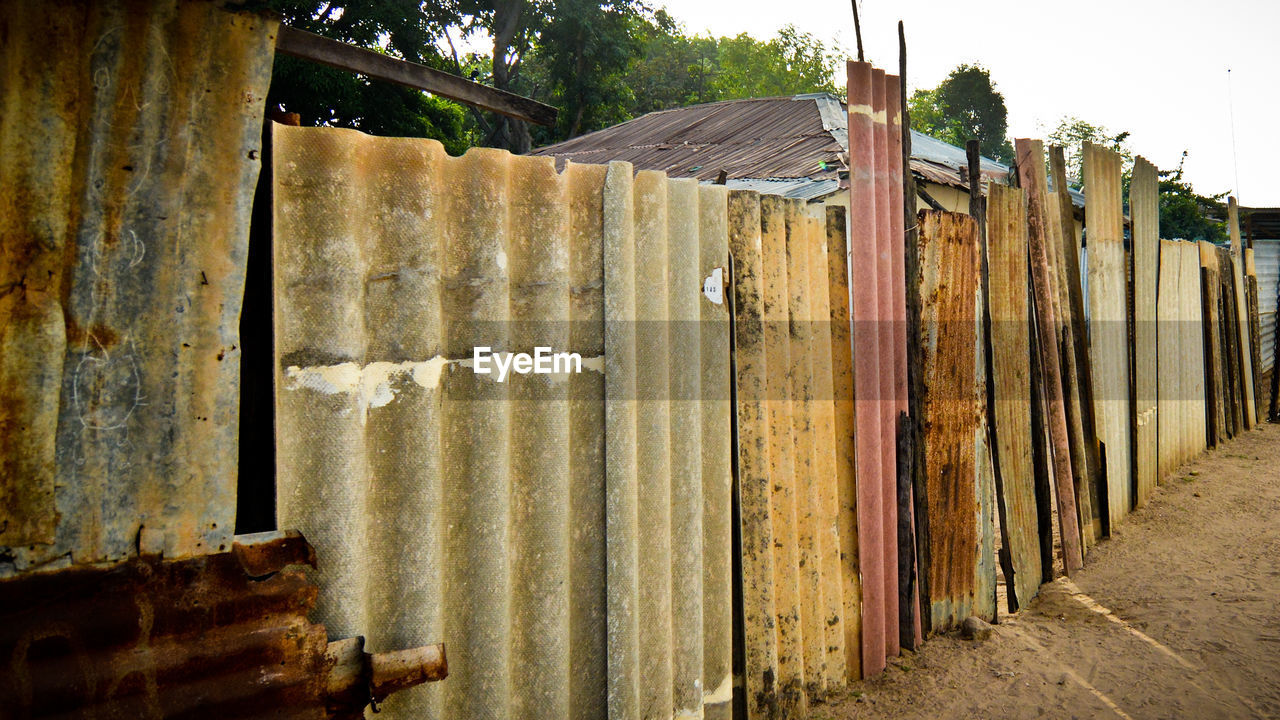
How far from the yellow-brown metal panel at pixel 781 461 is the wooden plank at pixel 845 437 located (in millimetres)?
313

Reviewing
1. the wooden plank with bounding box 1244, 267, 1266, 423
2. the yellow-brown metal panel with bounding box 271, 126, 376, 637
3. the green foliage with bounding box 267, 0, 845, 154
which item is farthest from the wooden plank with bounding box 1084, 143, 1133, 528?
the green foliage with bounding box 267, 0, 845, 154

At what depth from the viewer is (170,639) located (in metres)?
1.54

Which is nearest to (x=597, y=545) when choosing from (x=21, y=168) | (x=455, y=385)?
(x=455, y=385)

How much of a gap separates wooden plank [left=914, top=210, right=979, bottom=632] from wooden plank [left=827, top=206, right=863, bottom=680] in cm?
49

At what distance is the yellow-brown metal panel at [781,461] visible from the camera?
278 cm

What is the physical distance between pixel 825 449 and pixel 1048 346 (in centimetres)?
207

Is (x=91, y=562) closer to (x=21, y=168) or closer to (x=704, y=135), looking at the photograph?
(x=21, y=168)

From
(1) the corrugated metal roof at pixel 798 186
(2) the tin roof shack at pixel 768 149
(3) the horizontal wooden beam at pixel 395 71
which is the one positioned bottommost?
(3) the horizontal wooden beam at pixel 395 71

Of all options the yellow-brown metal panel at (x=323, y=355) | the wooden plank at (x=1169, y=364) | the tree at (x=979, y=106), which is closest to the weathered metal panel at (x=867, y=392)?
the yellow-brown metal panel at (x=323, y=355)

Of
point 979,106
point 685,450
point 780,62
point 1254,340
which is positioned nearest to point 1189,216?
point 1254,340

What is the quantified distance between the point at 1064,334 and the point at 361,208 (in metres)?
4.14

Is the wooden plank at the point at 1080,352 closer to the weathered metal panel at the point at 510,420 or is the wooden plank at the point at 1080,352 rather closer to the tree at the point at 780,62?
the weathered metal panel at the point at 510,420

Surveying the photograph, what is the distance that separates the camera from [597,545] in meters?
2.26

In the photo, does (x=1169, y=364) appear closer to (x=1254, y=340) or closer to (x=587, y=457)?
(x=1254, y=340)
